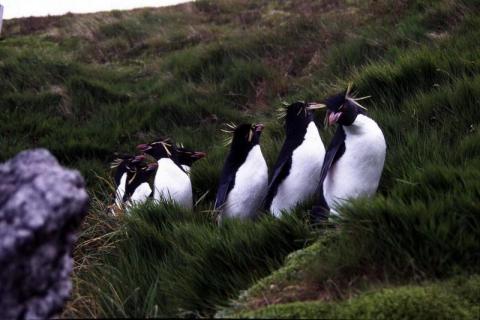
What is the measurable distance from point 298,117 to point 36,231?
2677 millimetres

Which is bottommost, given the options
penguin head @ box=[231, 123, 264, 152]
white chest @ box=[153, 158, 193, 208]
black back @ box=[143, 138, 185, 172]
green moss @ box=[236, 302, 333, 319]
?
white chest @ box=[153, 158, 193, 208]

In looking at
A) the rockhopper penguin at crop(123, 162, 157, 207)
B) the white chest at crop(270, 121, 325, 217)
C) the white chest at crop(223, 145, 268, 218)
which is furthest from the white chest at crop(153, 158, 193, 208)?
the white chest at crop(270, 121, 325, 217)

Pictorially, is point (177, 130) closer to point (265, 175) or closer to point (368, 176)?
point (265, 175)

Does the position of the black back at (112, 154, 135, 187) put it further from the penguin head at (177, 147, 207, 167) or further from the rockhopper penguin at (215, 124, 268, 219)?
the rockhopper penguin at (215, 124, 268, 219)

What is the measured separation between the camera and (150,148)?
17.0ft

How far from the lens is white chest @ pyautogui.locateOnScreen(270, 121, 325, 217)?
13.2ft

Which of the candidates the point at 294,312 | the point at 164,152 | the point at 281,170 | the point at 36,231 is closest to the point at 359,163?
the point at 281,170

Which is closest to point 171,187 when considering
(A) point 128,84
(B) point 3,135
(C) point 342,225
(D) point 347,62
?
(C) point 342,225

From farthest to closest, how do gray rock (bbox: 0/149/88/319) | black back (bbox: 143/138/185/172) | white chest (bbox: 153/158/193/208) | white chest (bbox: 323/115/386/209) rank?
1. black back (bbox: 143/138/185/172)
2. white chest (bbox: 153/158/193/208)
3. white chest (bbox: 323/115/386/209)
4. gray rock (bbox: 0/149/88/319)

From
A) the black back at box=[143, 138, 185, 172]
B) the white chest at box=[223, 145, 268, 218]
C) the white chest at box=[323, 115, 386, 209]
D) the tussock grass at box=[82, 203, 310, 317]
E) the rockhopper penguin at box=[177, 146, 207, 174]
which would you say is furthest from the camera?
the rockhopper penguin at box=[177, 146, 207, 174]

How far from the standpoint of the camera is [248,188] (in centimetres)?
428

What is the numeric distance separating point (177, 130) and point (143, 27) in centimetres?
835

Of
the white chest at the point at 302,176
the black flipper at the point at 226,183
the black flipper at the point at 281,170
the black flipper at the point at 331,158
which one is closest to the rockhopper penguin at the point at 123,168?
the black flipper at the point at 226,183

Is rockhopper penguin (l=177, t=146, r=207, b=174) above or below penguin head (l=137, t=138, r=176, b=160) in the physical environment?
below
